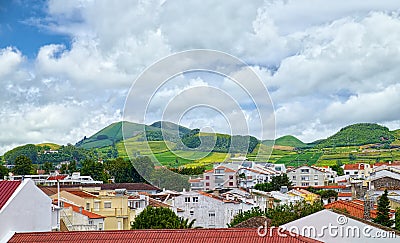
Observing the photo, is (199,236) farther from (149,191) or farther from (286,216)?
(149,191)

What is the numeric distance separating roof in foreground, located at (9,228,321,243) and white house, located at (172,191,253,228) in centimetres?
3649

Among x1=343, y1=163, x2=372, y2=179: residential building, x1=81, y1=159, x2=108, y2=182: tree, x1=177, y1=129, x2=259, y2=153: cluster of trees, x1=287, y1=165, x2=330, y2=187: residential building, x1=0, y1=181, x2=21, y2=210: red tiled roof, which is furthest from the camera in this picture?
x1=343, y1=163, x2=372, y2=179: residential building

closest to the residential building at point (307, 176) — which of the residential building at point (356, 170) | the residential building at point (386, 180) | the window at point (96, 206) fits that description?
the residential building at point (356, 170)

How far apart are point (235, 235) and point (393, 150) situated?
168 meters

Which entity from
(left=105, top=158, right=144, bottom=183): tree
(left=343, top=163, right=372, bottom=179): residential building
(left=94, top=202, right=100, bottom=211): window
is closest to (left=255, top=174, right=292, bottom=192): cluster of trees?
(left=105, top=158, right=144, bottom=183): tree

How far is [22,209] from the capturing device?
906 inches

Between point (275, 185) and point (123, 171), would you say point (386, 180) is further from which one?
point (123, 171)

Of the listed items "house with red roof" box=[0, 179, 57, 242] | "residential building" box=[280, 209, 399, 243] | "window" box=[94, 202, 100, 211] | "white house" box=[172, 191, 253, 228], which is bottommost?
"white house" box=[172, 191, 253, 228]

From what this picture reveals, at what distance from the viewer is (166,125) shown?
201ft

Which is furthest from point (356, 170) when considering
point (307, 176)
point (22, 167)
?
point (22, 167)

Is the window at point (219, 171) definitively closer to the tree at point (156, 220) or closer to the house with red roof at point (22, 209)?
the tree at point (156, 220)

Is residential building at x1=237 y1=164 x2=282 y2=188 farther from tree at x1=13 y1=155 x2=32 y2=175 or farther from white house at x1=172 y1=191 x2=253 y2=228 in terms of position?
white house at x1=172 y1=191 x2=253 y2=228

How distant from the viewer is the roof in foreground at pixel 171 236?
2016 centimetres

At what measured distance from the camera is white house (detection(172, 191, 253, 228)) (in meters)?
57.7
